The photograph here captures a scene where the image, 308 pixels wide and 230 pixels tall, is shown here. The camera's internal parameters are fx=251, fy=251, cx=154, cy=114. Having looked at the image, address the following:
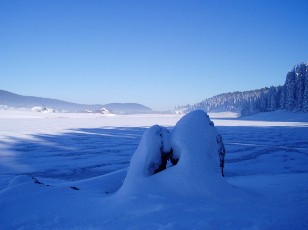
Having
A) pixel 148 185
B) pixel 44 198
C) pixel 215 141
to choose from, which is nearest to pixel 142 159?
pixel 148 185

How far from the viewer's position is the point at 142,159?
12.7 feet

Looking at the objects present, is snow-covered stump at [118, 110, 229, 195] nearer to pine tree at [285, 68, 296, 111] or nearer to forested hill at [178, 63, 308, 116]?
forested hill at [178, 63, 308, 116]

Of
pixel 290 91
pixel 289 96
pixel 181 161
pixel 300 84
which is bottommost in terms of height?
pixel 181 161

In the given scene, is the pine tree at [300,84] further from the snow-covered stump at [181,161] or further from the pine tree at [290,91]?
the snow-covered stump at [181,161]

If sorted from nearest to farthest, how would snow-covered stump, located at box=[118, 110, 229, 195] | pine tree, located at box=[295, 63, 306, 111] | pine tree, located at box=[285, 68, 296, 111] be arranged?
snow-covered stump, located at box=[118, 110, 229, 195] < pine tree, located at box=[295, 63, 306, 111] < pine tree, located at box=[285, 68, 296, 111]

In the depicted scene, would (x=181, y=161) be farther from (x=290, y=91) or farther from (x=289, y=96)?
A: (x=290, y=91)

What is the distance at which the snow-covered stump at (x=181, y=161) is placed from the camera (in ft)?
11.5

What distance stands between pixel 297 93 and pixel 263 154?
54863mm

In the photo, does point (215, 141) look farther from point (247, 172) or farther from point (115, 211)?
point (247, 172)

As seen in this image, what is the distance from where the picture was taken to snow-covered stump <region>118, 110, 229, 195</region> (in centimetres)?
349

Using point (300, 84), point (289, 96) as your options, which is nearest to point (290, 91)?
point (289, 96)

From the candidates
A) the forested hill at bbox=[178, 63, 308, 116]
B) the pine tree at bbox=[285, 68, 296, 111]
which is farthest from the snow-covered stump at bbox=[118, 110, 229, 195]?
the pine tree at bbox=[285, 68, 296, 111]

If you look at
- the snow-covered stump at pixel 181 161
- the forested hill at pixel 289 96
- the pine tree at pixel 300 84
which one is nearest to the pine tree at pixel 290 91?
the forested hill at pixel 289 96

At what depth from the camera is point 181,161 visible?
3631 millimetres
